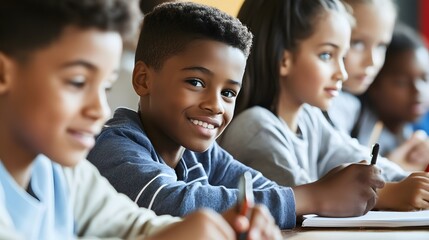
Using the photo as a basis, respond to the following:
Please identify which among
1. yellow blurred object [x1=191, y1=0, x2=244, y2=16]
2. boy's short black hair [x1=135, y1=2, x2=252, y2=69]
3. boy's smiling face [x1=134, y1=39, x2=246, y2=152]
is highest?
yellow blurred object [x1=191, y1=0, x2=244, y2=16]

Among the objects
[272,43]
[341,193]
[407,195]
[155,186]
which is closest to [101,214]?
[155,186]

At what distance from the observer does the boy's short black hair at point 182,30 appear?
1.35 meters

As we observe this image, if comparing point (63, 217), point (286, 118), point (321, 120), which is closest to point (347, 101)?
point (321, 120)

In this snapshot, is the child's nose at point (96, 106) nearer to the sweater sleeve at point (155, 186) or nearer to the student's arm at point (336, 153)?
the sweater sleeve at point (155, 186)

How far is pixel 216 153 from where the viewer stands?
1522 mm

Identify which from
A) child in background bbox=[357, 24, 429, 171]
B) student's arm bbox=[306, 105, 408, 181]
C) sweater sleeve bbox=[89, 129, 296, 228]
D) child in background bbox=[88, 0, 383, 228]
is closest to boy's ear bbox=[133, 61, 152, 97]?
child in background bbox=[88, 0, 383, 228]

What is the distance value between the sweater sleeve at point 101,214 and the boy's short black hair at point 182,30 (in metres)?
0.38

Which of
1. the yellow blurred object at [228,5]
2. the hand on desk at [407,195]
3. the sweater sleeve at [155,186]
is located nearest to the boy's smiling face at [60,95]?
the sweater sleeve at [155,186]

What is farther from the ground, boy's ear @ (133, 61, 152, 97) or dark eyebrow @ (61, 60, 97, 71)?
dark eyebrow @ (61, 60, 97, 71)

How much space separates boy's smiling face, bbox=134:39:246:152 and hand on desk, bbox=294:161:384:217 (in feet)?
0.53

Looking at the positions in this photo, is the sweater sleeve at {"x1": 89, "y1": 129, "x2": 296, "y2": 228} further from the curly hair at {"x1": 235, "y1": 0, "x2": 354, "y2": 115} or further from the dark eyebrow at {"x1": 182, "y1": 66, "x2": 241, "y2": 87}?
the curly hair at {"x1": 235, "y1": 0, "x2": 354, "y2": 115}

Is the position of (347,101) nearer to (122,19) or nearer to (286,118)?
(286,118)

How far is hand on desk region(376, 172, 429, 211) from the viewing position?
1.54 meters

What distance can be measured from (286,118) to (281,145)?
0.15m
